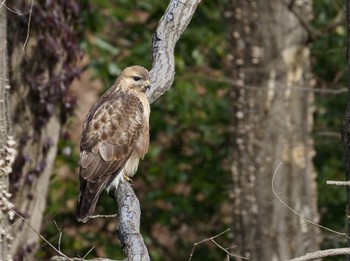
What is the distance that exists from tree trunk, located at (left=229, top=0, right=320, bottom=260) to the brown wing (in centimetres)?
208

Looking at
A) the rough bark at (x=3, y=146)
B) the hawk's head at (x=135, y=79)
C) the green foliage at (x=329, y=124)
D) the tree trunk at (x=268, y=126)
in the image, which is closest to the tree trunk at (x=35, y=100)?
the hawk's head at (x=135, y=79)

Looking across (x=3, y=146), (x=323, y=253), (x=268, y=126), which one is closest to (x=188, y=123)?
(x=268, y=126)

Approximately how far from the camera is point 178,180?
36.1 ft

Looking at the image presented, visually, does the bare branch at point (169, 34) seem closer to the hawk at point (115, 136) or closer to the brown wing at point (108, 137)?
the hawk at point (115, 136)

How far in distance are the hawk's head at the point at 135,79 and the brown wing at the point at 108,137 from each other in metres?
0.09

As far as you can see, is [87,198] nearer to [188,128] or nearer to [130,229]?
[130,229]

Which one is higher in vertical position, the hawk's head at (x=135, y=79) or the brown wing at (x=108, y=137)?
the hawk's head at (x=135, y=79)

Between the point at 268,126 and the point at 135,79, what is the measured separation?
2.17 metres

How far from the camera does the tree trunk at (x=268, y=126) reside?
863 centimetres

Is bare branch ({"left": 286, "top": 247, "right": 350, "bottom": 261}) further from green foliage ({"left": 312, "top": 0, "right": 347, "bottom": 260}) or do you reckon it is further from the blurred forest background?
green foliage ({"left": 312, "top": 0, "right": 347, "bottom": 260})

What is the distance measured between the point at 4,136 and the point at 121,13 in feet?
15.8

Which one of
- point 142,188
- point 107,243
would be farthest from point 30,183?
point 142,188

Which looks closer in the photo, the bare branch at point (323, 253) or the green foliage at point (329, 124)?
the bare branch at point (323, 253)

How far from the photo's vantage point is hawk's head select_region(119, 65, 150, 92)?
6.43 meters
